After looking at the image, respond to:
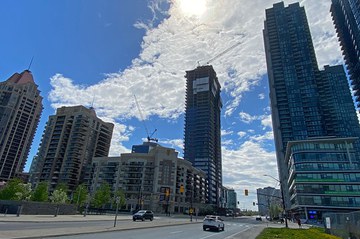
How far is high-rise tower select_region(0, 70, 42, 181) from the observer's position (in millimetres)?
159625

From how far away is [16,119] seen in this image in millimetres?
164625

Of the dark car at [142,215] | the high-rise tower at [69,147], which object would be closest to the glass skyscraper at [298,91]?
the dark car at [142,215]

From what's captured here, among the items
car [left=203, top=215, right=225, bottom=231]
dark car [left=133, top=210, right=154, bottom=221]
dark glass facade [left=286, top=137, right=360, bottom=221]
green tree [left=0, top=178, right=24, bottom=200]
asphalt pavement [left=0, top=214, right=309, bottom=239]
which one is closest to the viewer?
asphalt pavement [left=0, top=214, right=309, bottom=239]

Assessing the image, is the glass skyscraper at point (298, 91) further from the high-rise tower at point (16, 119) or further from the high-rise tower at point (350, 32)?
the high-rise tower at point (16, 119)

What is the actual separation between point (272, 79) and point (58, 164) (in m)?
141

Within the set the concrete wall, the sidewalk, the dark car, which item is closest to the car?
the sidewalk

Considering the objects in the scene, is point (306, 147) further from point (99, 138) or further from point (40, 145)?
point (40, 145)

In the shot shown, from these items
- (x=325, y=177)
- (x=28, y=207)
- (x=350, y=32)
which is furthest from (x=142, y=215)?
(x=350, y=32)

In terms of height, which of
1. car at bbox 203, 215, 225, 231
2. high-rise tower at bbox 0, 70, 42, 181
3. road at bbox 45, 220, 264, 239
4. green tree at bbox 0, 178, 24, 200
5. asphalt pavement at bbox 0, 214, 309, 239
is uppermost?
high-rise tower at bbox 0, 70, 42, 181

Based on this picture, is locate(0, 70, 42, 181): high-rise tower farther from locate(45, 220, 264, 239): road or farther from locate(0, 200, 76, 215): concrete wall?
locate(45, 220, 264, 239): road

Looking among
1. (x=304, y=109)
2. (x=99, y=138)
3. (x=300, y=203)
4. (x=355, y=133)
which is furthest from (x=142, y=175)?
(x=355, y=133)

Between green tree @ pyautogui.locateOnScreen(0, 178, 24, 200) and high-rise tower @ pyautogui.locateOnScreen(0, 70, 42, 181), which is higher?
high-rise tower @ pyautogui.locateOnScreen(0, 70, 42, 181)

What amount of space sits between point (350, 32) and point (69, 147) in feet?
612

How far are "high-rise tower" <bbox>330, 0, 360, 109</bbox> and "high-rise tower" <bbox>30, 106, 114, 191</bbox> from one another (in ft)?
515
